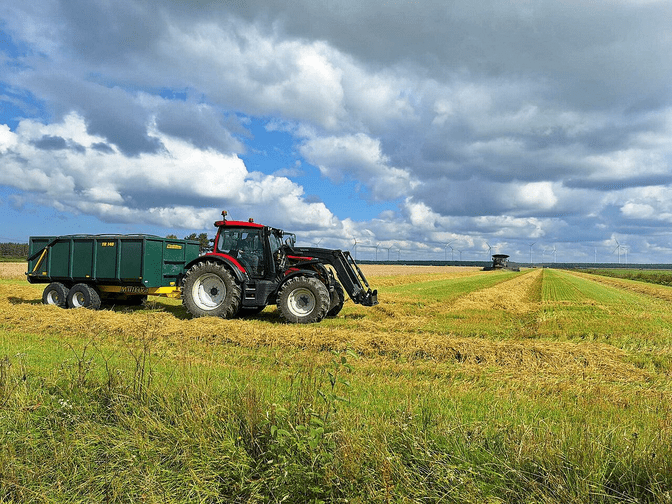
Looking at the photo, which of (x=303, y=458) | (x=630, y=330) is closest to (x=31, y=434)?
(x=303, y=458)

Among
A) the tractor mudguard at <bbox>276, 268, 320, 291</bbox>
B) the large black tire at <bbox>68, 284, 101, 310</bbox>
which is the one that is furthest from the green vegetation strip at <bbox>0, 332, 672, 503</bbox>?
the large black tire at <bbox>68, 284, 101, 310</bbox>

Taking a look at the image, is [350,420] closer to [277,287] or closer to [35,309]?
[277,287]

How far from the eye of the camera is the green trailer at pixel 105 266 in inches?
563

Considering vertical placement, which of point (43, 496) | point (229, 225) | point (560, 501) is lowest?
point (43, 496)

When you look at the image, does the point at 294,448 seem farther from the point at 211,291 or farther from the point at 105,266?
the point at 105,266

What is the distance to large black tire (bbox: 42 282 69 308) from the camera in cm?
1518

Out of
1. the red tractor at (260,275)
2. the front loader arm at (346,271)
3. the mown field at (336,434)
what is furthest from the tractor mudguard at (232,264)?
the mown field at (336,434)

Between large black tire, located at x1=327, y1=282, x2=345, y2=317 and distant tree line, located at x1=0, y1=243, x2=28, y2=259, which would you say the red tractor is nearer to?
large black tire, located at x1=327, y1=282, x2=345, y2=317

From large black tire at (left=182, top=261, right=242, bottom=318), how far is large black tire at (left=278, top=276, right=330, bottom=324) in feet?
4.69

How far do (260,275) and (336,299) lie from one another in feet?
7.67

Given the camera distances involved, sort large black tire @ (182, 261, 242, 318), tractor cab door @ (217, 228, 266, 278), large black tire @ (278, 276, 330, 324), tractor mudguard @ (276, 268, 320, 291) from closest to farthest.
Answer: large black tire @ (278, 276, 330, 324)
tractor mudguard @ (276, 268, 320, 291)
large black tire @ (182, 261, 242, 318)
tractor cab door @ (217, 228, 266, 278)

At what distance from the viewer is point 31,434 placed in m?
4.53

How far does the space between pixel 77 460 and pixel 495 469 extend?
369 centimetres

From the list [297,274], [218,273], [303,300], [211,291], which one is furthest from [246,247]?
[303,300]
